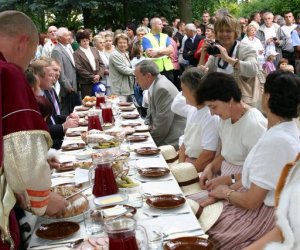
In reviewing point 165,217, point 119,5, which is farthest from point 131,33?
point 165,217

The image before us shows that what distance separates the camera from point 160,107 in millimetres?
4609

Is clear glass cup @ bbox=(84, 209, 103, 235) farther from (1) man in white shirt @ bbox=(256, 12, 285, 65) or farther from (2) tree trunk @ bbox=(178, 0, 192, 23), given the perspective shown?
(2) tree trunk @ bbox=(178, 0, 192, 23)

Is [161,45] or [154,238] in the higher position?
[154,238]

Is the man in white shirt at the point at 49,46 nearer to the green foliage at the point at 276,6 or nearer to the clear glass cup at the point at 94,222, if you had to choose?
the clear glass cup at the point at 94,222

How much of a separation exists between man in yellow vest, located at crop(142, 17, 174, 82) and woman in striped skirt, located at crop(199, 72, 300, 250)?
5.16 m

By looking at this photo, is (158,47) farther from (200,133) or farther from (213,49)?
(200,133)

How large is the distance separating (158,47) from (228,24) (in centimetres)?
360

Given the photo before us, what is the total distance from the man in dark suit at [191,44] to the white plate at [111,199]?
6842 mm

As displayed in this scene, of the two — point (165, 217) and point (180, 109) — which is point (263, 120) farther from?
point (180, 109)

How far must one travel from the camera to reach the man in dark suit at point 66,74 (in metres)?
6.99

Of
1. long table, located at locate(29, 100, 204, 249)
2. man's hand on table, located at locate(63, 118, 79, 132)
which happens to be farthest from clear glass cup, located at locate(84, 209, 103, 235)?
man's hand on table, located at locate(63, 118, 79, 132)

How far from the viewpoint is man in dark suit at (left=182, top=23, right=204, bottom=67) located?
8.83 meters

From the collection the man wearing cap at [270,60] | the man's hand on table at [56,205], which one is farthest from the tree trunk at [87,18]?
the man's hand on table at [56,205]

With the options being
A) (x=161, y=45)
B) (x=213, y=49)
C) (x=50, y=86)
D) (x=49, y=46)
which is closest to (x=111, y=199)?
(x=213, y=49)
